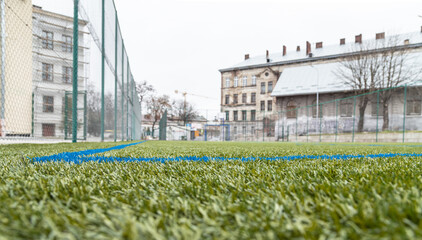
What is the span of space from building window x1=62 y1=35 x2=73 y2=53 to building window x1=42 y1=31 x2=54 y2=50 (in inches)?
8.1

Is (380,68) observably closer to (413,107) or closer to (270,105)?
(413,107)

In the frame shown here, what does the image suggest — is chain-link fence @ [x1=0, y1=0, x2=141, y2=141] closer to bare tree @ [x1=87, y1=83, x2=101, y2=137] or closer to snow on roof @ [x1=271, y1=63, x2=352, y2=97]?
bare tree @ [x1=87, y1=83, x2=101, y2=137]

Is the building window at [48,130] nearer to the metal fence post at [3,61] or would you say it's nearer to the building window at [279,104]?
the metal fence post at [3,61]

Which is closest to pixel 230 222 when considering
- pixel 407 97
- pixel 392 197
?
pixel 392 197

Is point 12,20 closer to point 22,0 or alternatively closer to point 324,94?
point 22,0

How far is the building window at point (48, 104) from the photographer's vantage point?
494 cm

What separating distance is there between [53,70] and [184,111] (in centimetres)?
3614

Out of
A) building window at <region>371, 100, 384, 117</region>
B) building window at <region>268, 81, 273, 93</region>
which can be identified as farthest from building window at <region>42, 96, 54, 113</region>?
building window at <region>268, 81, 273, 93</region>

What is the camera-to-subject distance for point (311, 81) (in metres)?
26.0

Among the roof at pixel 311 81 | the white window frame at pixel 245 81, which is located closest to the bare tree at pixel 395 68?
the roof at pixel 311 81

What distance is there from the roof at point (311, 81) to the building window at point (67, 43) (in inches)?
875

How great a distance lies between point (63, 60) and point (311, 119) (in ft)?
48.5

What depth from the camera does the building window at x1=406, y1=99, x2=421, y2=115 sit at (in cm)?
→ 1141

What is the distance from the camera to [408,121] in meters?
11.5
